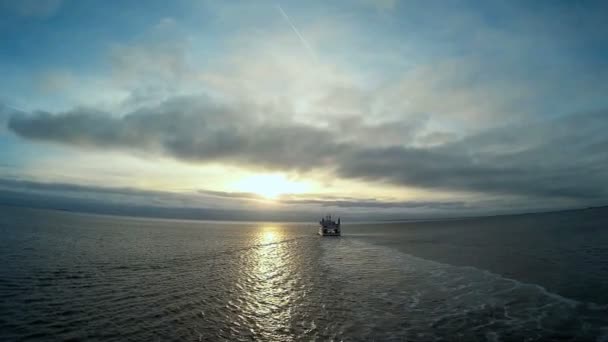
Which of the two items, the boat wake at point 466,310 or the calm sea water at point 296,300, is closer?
the calm sea water at point 296,300

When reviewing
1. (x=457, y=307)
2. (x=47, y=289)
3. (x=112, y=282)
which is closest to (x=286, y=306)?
(x=457, y=307)

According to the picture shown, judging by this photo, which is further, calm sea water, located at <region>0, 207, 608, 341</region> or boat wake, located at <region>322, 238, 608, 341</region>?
boat wake, located at <region>322, 238, 608, 341</region>

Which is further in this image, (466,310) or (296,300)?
(296,300)

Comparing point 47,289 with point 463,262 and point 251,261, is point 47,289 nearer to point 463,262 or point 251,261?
point 251,261

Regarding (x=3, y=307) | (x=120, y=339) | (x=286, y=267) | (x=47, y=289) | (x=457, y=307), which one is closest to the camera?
(x=120, y=339)

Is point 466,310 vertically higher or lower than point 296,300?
higher

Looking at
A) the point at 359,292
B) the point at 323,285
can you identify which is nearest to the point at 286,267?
the point at 323,285

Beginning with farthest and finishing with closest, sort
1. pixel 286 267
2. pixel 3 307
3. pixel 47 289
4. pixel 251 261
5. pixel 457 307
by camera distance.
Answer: pixel 251 261, pixel 286 267, pixel 47 289, pixel 457 307, pixel 3 307

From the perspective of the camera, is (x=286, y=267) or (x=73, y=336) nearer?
(x=73, y=336)

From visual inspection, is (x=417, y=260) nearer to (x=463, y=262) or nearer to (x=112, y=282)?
(x=463, y=262)

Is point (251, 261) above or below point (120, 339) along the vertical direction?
below
